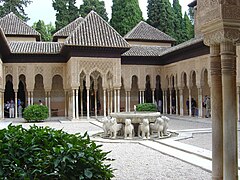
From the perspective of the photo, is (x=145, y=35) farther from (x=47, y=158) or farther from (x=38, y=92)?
(x=47, y=158)

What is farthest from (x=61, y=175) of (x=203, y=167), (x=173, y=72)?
(x=173, y=72)

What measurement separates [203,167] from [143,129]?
485 cm

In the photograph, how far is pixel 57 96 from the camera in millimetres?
26750

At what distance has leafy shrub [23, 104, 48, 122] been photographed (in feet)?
66.3

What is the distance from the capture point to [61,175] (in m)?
3.22

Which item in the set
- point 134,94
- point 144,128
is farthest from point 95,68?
point 144,128

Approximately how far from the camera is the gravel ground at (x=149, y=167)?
6145mm

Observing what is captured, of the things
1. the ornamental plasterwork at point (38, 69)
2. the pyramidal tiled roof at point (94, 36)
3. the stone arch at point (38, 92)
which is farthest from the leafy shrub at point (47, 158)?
the stone arch at point (38, 92)

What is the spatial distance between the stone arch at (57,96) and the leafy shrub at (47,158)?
23.2 metres

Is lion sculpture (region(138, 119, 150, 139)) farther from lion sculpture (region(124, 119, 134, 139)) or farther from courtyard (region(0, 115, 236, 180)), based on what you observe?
courtyard (region(0, 115, 236, 180))

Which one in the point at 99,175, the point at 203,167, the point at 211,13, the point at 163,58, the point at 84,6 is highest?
the point at 84,6

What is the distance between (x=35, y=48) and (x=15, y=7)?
21902mm

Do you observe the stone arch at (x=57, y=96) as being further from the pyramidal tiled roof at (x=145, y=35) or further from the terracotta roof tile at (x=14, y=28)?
the pyramidal tiled roof at (x=145, y=35)

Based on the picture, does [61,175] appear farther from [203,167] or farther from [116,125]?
[116,125]
